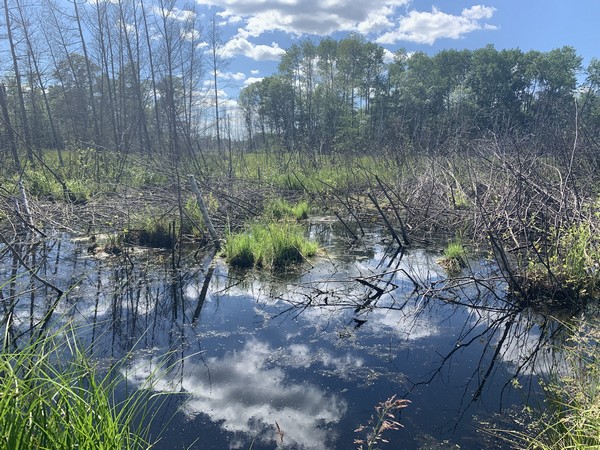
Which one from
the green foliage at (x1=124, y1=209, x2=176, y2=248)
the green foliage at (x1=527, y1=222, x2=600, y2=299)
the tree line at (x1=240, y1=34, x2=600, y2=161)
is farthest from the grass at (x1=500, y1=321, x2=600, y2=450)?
the tree line at (x1=240, y1=34, x2=600, y2=161)

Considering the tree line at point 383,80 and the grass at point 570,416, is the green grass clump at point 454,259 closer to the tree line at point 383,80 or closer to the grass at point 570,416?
the grass at point 570,416

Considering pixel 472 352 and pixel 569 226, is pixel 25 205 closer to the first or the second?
pixel 472 352

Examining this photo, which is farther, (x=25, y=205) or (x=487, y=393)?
(x=25, y=205)

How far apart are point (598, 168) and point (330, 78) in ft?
99.2

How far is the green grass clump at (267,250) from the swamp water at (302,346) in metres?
0.28

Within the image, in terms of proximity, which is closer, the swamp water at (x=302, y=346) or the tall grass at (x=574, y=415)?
the tall grass at (x=574, y=415)

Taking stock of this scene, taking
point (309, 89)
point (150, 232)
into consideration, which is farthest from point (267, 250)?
point (309, 89)

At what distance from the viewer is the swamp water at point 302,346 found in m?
3.07

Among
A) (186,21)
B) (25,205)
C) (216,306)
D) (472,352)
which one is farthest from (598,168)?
(186,21)

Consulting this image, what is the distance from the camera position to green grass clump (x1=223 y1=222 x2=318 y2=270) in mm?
6691

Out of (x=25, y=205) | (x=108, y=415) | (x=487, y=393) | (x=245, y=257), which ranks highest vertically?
(x=25, y=205)

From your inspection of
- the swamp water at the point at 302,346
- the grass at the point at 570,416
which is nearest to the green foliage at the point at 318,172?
the swamp water at the point at 302,346

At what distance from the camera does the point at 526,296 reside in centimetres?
494

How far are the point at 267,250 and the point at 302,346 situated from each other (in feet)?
8.78
